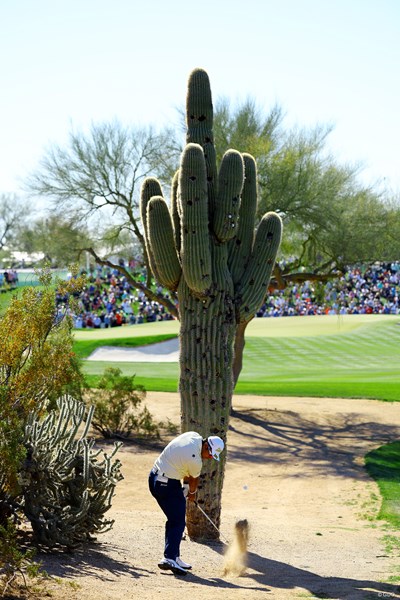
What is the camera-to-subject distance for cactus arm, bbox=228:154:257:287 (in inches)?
451

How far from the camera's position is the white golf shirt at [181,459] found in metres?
9.08

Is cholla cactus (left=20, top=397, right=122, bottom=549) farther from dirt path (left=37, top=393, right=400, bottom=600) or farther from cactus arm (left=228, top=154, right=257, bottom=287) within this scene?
cactus arm (left=228, top=154, right=257, bottom=287)

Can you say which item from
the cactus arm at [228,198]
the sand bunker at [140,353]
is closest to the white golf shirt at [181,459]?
the cactus arm at [228,198]

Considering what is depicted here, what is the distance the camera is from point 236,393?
80.7 feet

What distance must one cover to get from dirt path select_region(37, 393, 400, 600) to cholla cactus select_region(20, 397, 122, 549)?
0.87ft

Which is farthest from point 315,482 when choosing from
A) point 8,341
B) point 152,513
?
point 8,341

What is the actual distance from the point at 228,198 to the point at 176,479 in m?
3.56

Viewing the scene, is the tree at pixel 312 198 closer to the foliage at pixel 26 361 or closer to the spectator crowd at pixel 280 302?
the foliage at pixel 26 361

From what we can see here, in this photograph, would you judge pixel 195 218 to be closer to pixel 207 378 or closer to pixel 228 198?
pixel 228 198

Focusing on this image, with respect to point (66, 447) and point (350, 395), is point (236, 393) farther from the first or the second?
point (66, 447)

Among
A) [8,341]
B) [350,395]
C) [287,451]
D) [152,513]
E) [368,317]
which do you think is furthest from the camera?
[368,317]

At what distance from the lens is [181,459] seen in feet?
29.8

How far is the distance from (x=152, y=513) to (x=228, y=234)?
13.6ft

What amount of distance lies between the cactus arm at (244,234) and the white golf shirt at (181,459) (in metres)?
2.71
